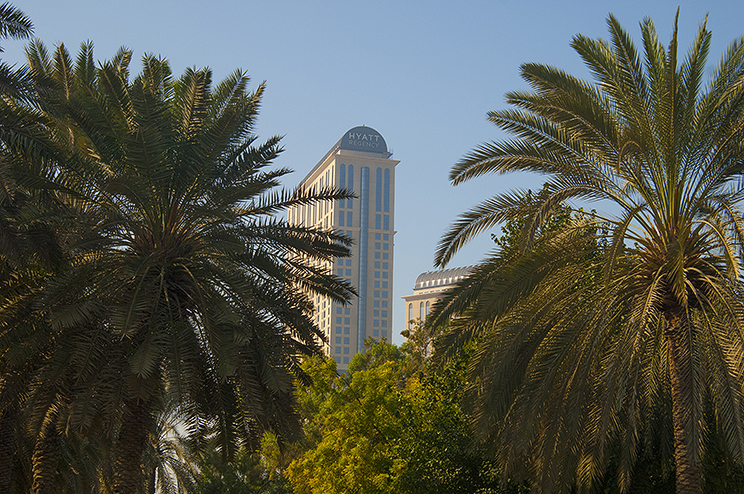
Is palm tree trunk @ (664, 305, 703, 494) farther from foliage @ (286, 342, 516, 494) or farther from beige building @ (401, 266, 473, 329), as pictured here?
beige building @ (401, 266, 473, 329)

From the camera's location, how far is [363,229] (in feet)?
541

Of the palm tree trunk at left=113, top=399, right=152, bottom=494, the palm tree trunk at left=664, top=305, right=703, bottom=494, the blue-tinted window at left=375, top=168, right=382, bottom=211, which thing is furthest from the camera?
the blue-tinted window at left=375, top=168, right=382, bottom=211

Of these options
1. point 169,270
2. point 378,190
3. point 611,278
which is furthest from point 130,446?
point 378,190

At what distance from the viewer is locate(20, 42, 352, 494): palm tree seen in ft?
44.4

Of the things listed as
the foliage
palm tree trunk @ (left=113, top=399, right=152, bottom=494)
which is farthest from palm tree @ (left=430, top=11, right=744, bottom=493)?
palm tree trunk @ (left=113, top=399, right=152, bottom=494)

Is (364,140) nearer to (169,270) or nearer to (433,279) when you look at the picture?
(433,279)

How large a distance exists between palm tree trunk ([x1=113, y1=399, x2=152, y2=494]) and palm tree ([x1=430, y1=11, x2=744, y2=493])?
5882 millimetres

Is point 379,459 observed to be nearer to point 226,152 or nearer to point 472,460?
point 472,460

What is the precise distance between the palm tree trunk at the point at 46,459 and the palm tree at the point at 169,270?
185 cm

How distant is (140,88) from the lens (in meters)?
14.0

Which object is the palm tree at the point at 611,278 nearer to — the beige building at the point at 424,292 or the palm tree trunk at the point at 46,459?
the palm tree trunk at the point at 46,459

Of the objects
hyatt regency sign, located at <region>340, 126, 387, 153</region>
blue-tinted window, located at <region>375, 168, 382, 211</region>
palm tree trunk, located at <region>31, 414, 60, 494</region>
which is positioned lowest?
palm tree trunk, located at <region>31, 414, 60, 494</region>

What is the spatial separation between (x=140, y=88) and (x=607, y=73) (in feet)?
27.3

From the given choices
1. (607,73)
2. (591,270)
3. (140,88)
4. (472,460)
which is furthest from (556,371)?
(140,88)
